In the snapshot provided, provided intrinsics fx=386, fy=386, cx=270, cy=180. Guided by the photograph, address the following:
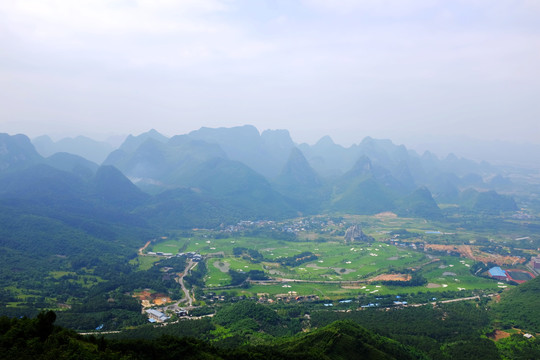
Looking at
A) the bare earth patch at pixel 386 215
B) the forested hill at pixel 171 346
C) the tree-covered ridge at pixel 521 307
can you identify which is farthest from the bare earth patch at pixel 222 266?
the bare earth patch at pixel 386 215

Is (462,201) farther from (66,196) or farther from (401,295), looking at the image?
(66,196)

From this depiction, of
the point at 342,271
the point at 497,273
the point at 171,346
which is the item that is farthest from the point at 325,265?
the point at 171,346

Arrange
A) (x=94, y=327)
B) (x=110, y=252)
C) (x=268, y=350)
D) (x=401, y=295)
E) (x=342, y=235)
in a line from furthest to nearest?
(x=342, y=235), (x=110, y=252), (x=401, y=295), (x=94, y=327), (x=268, y=350)

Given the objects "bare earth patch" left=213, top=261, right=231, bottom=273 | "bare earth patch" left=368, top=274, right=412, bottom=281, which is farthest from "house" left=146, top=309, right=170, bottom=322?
"bare earth patch" left=368, top=274, right=412, bottom=281

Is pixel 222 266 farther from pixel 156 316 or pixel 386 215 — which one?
pixel 386 215

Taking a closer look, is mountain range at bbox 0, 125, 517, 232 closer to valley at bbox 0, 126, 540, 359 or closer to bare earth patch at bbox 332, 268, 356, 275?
valley at bbox 0, 126, 540, 359

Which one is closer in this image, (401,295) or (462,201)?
(401,295)

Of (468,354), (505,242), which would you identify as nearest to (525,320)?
(468,354)
